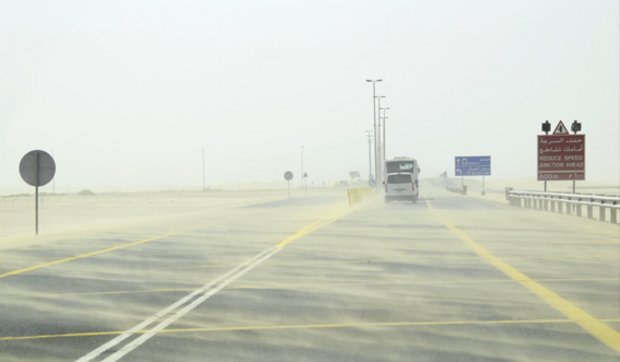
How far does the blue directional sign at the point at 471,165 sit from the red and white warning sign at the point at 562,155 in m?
49.0

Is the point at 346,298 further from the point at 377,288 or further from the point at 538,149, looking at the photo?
the point at 538,149

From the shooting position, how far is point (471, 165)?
92688 mm

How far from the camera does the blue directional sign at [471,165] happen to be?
91938mm

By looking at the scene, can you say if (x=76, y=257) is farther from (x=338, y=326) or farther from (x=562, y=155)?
(x=562, y=155)

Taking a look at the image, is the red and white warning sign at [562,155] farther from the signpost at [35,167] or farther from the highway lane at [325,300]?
the signpost at [35,167]

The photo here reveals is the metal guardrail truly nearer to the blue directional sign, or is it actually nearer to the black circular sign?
the black circular sign

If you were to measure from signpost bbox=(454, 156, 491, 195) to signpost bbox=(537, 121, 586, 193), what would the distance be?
4903cm

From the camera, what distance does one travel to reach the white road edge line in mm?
7973

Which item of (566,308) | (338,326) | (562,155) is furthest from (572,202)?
(338,326)

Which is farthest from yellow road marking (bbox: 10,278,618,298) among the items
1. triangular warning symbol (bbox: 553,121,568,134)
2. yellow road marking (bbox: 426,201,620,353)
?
triangular warning symbol (bbox: 553,121,568,134)

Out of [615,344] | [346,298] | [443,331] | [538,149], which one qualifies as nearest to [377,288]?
[346,298]

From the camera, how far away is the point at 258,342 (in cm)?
843

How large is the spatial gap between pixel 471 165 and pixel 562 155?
50335 millimetres

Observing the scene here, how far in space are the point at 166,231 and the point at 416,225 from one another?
8.86 meters
